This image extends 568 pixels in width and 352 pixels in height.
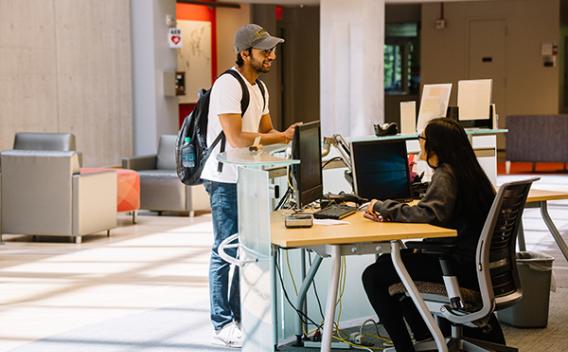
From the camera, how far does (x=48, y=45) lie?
12945 millimetres

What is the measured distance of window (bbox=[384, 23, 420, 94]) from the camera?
23000 millimetres

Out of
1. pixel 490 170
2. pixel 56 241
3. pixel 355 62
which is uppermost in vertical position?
pixel 355 62

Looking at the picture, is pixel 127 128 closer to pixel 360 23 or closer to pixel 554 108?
pixel 360 23

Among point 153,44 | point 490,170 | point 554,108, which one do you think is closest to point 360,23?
point 153,44

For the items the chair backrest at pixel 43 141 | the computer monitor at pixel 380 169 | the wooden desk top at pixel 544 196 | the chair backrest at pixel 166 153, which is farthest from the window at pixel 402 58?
the computer monitor at pixel 380 169

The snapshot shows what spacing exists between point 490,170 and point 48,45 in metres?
7.01

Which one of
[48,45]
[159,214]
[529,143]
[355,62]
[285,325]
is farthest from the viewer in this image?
[529,143]

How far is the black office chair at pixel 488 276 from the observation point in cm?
480

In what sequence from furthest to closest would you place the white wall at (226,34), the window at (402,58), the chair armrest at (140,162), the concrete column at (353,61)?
the window at (402,58) < the white wall at (226,34) < the concrete column at (353,61) < the chair armrest at (140,162)

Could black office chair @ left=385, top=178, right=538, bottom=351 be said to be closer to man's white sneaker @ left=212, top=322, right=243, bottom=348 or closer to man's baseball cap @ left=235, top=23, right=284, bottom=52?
man's white sneaker @ left=212, top=322, right=243, bottom=348

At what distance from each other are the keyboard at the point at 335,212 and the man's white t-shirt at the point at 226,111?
1.85 feet

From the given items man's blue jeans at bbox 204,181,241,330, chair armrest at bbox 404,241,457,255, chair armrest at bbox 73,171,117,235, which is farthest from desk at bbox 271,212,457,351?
chair armrest at bbox 73,171,117,235

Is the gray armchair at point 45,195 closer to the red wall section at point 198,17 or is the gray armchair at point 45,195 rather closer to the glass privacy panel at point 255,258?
the glass privacy panel at point 255,258

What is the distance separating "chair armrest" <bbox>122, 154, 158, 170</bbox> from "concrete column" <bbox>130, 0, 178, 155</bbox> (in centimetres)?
239
